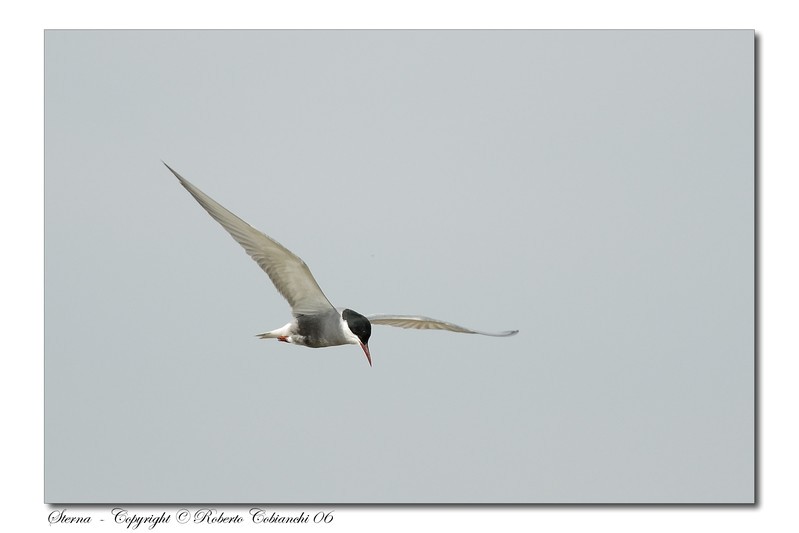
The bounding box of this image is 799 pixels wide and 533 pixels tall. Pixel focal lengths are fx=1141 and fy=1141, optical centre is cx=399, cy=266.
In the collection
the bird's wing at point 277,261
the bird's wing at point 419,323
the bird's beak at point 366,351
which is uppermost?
the bird's wing at point 277,261

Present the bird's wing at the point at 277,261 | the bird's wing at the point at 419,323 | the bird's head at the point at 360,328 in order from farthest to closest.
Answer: the bird's wing at the point at 419,323
the bird's head at the point at 360,328
the bird's wing at the point at 277,261

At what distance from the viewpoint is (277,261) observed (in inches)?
340

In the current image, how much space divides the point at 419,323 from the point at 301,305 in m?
1.04

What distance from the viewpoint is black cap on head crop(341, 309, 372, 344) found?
27.8 ft

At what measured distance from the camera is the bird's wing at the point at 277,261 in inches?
→ 322

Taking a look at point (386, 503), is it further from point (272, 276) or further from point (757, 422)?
point (757, 422)

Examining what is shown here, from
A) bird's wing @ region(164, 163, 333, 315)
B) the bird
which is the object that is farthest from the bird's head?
bird's wing @ region(164, 163, 333, 315)

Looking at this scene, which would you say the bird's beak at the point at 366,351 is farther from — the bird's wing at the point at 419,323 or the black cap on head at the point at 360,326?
the bird's wing at the point at 419,323

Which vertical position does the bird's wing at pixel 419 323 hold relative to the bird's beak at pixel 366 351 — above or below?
above

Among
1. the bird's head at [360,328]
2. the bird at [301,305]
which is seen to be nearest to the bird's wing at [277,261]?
the bird at [301,305]

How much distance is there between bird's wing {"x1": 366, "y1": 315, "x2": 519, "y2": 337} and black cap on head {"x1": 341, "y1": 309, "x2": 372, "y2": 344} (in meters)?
0.50

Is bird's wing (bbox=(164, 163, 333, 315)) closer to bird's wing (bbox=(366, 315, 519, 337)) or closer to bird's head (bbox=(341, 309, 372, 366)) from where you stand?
bird's head (bbox=(341, 309, 372, 366))

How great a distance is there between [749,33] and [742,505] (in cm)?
367

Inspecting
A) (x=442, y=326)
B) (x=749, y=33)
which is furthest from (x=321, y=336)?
(x=749, y=33)
